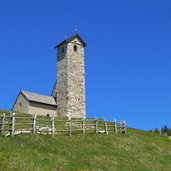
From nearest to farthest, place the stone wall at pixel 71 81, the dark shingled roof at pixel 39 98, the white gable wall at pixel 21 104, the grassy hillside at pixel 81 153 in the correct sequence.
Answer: the grassy hillside at pixel 81 153
the white gable wall at pixel 21 104
the dark shingled roof at pixel 39 98
the stone wall at pixel 71 81

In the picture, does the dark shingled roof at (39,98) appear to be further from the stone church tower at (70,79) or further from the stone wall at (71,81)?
the stone wall at (71,81)

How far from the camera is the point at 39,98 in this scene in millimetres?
70688

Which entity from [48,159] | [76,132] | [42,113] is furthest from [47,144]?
[42,113]

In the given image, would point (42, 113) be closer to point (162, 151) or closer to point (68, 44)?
point (68, 44)

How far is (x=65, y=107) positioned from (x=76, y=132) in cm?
3199

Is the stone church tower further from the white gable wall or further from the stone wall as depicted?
the white gable wall

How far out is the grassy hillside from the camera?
25.5 metres

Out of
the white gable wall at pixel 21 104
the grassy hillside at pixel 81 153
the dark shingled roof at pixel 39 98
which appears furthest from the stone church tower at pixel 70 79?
the grassy hillside at pixel 81 153

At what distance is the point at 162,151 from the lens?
37219mm

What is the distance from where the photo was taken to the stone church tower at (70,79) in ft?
230

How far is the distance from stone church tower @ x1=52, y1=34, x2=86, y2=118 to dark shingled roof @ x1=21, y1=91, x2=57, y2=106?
4.44 feet

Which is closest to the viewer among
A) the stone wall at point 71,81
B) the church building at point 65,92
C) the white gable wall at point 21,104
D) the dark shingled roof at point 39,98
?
the white gable wall at point 21,104

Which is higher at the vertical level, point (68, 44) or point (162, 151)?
point (68, 44)

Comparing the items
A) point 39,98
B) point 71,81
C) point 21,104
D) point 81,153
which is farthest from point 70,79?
point 81,153
